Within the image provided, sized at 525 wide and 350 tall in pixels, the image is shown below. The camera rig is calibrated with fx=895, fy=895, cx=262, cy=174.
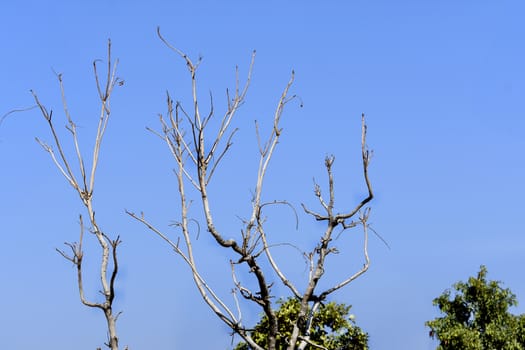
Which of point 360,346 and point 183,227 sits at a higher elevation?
point 360,346

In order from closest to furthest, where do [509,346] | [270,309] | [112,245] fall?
[112,245] < [270,309] < [509,346]

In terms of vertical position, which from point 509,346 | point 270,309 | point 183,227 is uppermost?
point 509,346

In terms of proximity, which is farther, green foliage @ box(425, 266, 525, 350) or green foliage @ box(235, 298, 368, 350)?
green foliage @ box(425, 266, 525, 350)

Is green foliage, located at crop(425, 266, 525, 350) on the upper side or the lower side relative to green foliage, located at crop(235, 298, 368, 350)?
upper

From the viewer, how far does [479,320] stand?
117 feet

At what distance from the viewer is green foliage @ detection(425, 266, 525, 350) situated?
34844 mm

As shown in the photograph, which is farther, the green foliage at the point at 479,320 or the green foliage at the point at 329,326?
the green foliage at the point at 479,320

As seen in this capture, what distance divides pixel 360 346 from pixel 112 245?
19.4 meters

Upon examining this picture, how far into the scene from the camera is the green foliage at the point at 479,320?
34.8m

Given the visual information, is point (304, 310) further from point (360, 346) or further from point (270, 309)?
point (360, 346)

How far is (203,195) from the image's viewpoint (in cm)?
808

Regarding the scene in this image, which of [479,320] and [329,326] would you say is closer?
[329,326]

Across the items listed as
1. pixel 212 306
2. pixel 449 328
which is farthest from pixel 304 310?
pixel 449 328

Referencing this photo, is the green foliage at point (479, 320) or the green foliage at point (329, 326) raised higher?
the green foliage at point (479, 320)
